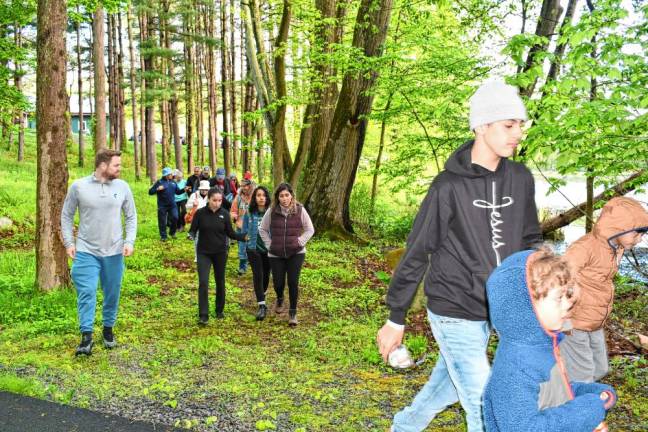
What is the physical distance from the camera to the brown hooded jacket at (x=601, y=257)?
3.68 meters

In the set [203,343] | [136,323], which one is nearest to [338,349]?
[203,343]

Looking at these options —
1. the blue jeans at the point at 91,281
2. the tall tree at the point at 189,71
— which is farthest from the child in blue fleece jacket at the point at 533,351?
the tall tree at the point at 189,71

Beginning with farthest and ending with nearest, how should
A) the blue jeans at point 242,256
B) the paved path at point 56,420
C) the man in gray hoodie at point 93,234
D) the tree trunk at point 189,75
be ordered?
the tree trunk at point 189,75 < the blue jeans at point 242,256 < the man in gray hoodie at point 93,234 < the paved path at point 56,420

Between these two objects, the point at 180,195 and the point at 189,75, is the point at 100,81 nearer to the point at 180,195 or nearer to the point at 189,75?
the point at 180,195

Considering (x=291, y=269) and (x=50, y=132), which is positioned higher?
(x=50, y=132)

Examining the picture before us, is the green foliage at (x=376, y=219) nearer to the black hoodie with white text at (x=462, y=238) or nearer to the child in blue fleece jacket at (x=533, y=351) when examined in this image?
the black hoodie with white text at (x=462, y=238)

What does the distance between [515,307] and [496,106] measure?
50.0 inches

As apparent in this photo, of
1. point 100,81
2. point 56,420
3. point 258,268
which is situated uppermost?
point 100,81

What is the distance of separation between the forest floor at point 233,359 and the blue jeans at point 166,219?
385cm

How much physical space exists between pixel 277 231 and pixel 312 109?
9.11m

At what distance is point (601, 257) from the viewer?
3.70m

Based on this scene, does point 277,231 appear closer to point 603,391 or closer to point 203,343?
point 203,343

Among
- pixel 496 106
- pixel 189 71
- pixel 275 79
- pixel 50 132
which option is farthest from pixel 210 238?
pixel 189 71

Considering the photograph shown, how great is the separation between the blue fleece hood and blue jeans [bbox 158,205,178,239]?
13795mm
